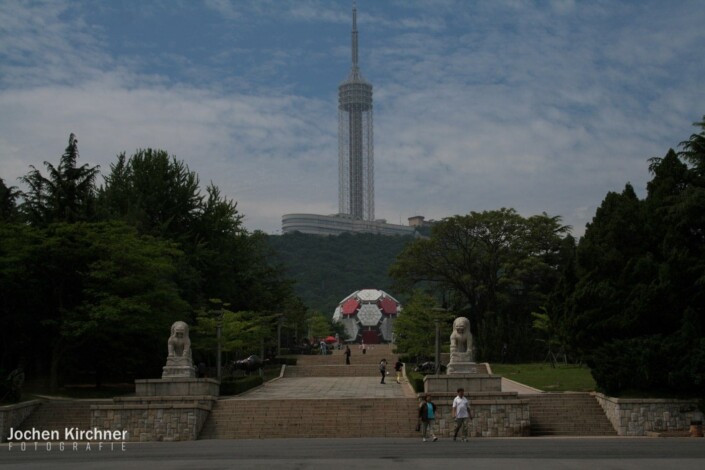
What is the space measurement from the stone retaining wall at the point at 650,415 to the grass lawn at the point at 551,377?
528 cm

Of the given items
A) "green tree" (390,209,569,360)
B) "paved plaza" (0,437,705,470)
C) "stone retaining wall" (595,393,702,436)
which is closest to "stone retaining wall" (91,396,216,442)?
"paved plaza" (0,437,705,470)

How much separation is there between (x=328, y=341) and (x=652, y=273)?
2350 inches

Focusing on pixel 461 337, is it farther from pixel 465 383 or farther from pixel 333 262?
pixel 333 262

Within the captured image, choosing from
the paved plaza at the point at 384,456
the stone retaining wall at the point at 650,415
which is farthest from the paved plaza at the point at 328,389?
the paved plaza at the point at 384,456

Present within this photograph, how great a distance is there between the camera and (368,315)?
119m

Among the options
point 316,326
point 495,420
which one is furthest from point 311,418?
point 316,326

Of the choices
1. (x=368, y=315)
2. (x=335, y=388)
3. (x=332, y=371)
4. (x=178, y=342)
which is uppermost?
(x=368, y=315)

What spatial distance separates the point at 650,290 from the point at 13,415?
70.5 ft

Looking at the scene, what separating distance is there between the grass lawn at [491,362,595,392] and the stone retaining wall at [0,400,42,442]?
1916cm

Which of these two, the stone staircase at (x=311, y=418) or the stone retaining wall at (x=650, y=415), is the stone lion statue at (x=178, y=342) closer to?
the stone staircase at (x=311, y=418)

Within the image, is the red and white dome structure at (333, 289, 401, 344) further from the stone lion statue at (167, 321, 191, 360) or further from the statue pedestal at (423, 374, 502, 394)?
the statue pedestal at (423, 374, 502, 394)

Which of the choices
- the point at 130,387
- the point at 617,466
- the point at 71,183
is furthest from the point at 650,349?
the point at 71,183

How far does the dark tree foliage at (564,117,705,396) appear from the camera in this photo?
28.0m

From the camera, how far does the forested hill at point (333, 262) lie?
466ft
